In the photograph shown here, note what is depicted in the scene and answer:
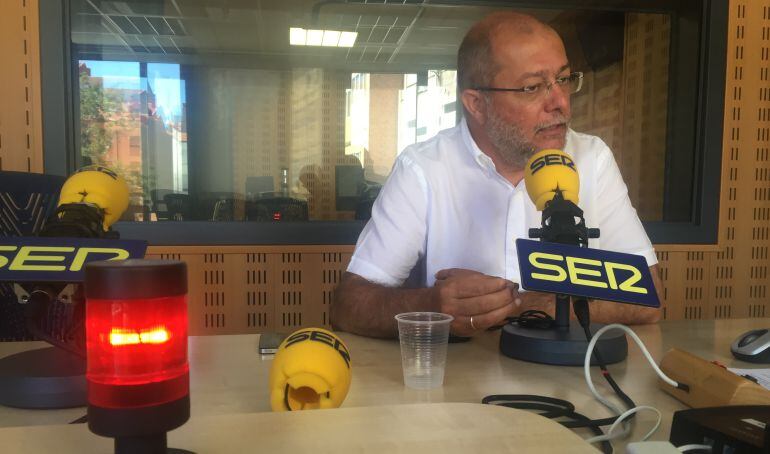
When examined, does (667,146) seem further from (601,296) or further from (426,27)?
(601,296)

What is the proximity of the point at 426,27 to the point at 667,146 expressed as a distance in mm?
1199

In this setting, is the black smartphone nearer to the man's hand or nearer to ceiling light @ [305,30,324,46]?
the man's hand

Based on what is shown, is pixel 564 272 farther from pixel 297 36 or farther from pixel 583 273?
pixel 297 36

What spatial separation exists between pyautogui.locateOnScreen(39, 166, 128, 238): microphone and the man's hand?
0.55m

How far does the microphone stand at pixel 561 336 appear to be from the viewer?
2.92 ft

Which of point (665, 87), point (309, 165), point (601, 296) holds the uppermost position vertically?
point (665, 87)

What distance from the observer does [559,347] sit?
0.93 m

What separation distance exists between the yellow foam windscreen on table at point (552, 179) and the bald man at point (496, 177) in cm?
53

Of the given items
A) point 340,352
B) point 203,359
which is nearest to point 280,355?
point 340,352

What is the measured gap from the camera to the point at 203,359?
948 millimetres

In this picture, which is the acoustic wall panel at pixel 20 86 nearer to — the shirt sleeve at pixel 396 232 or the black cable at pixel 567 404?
the shirt sleeve at pixel 396 232

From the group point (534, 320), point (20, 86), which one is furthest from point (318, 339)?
point (20, 86)

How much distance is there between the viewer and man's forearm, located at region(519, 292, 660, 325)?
3.92ft

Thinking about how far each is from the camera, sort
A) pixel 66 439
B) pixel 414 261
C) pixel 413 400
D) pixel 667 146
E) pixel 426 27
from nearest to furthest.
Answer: pixel 66 439 < pixel 413 400 < pixel 414 261 < pixel 667 146 < pixel 426 27
